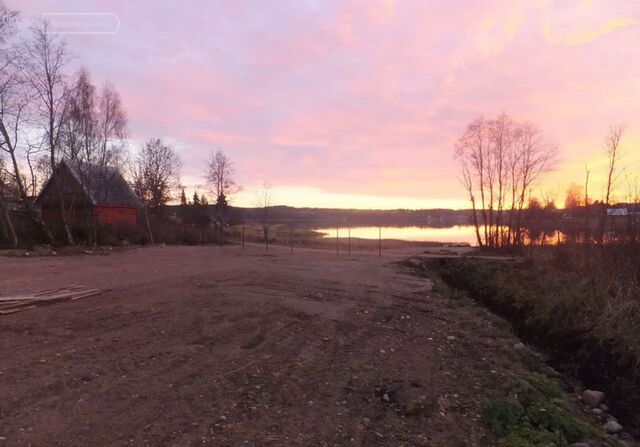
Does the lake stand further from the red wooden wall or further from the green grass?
the green grass

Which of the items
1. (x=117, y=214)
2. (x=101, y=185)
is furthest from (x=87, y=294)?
(x=117, y=214)

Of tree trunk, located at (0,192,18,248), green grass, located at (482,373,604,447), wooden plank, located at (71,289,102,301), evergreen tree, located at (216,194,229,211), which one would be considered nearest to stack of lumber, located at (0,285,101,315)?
wooden plank, located at (71,289,102,301)

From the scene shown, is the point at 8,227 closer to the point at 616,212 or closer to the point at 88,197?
the point at 88,197

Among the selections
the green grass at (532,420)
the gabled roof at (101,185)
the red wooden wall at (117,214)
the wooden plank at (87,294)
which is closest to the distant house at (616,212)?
the green grass at (532,420)

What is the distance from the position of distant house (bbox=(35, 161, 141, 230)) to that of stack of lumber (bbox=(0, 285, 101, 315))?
16341 millimetres

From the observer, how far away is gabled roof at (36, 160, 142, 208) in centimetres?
2706

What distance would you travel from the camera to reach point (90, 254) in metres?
22.5

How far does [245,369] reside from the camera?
6270 millimetres

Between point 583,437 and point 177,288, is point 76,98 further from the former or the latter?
point 583,437

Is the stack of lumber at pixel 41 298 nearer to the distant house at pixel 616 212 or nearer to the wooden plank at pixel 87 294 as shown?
the wooden plank at pixel 87 294

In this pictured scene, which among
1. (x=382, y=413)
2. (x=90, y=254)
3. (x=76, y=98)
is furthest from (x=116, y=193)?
(x=382, y=413)

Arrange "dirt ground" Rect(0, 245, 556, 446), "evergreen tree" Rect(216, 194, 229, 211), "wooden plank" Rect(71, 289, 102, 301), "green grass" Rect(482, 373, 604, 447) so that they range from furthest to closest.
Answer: "evergreen tree" Rect(216, 194, 229, 211) < "wooden plank" Rect(71, 289, 102, 301) < "green grass" Rect(482, 373, 604, 447) < "dirt ground" Rect(0, 245, 556, 446)

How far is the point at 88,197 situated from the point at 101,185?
2872 mm

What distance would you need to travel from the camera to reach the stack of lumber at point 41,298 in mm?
8914
